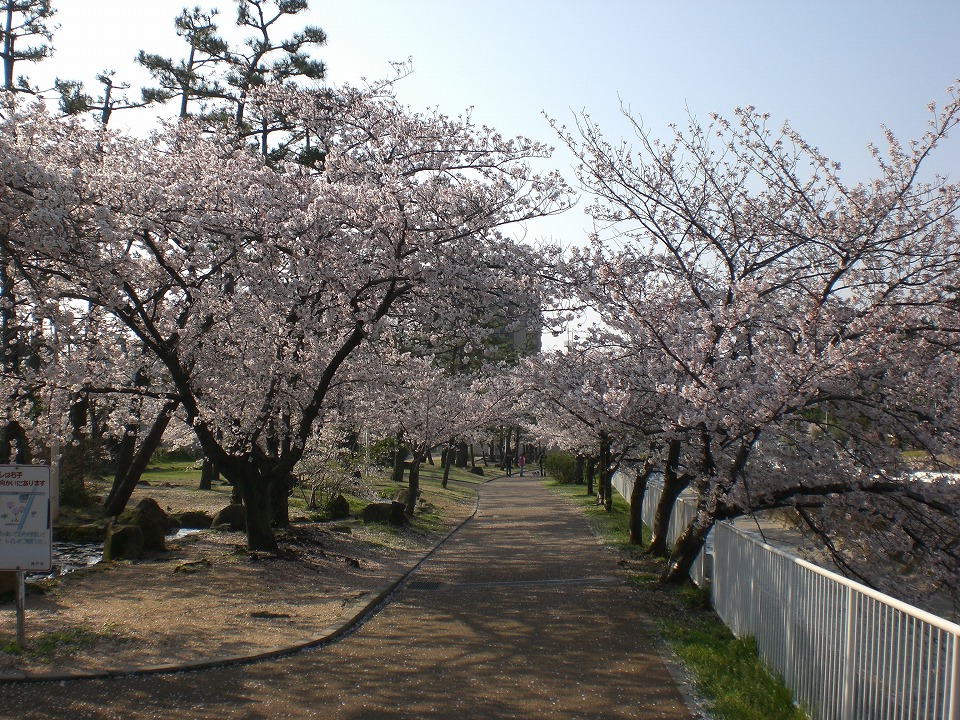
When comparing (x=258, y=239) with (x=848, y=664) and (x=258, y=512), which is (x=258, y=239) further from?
(x=848, y=664)

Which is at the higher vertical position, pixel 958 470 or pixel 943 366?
pixel 943 366

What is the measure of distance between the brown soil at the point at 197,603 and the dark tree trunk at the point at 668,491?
4.57 metres

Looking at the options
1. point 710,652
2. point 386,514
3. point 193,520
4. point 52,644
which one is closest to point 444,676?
point 710,652

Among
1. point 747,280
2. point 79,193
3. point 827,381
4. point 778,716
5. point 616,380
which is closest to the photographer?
point 778,716

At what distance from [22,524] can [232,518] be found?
40.4 ft

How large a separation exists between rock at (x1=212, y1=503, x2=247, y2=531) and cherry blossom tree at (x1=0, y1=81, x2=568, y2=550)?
4622mm

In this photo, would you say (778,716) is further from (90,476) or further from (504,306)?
(90,476)

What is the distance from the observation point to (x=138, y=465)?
20219 millimetres

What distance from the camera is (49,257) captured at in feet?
35.8

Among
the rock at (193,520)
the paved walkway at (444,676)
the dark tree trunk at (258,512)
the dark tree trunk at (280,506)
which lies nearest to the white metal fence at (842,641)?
the paved walkway at (444,676)

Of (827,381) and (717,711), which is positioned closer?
(717,711)

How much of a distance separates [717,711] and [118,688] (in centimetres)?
A: 457

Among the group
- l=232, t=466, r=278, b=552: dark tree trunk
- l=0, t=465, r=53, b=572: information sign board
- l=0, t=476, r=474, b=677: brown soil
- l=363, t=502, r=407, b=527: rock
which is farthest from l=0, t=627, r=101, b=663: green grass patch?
l=363, t=502, r=407, b=527: rock

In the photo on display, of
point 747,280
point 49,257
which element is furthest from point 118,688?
point 747,280
